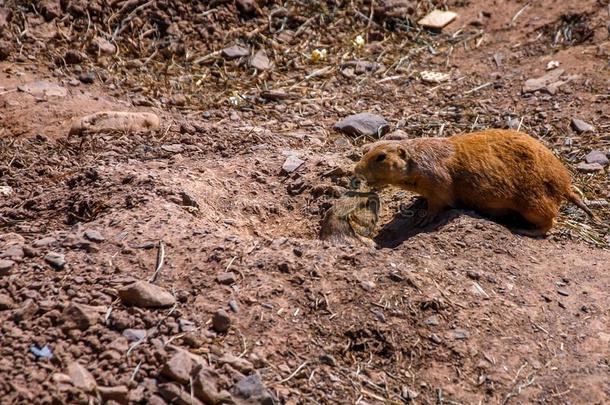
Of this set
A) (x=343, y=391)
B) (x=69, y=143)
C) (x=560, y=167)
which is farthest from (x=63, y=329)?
(x=560, y=167)

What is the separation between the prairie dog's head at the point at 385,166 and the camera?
7.21 meters

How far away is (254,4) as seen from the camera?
1065 cm

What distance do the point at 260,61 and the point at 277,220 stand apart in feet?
11.3

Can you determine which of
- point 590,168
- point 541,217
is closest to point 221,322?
point 541,217

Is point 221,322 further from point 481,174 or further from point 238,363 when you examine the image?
point 481,174

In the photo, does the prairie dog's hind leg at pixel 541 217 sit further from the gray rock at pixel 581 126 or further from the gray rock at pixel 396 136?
the gray rock at pixel 581 126

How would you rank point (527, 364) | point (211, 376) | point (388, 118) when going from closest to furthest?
point (211, 376) → point (527, 364) → point (388, 118)

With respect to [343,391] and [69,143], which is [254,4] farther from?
[343,391]

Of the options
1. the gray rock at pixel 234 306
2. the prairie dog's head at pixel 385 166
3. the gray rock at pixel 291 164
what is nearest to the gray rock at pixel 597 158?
the prairie dog's head at pixel 385 166

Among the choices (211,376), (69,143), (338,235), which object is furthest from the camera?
(69,143)

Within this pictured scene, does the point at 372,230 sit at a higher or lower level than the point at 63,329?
lower

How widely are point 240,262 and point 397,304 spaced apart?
38.7 inches

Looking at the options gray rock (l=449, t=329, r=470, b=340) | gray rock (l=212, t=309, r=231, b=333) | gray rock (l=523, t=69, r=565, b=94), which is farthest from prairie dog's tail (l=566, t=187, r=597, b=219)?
gray rock (l=212, t=309, r=231, b=333)

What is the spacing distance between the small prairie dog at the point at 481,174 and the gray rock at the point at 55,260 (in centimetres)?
257
